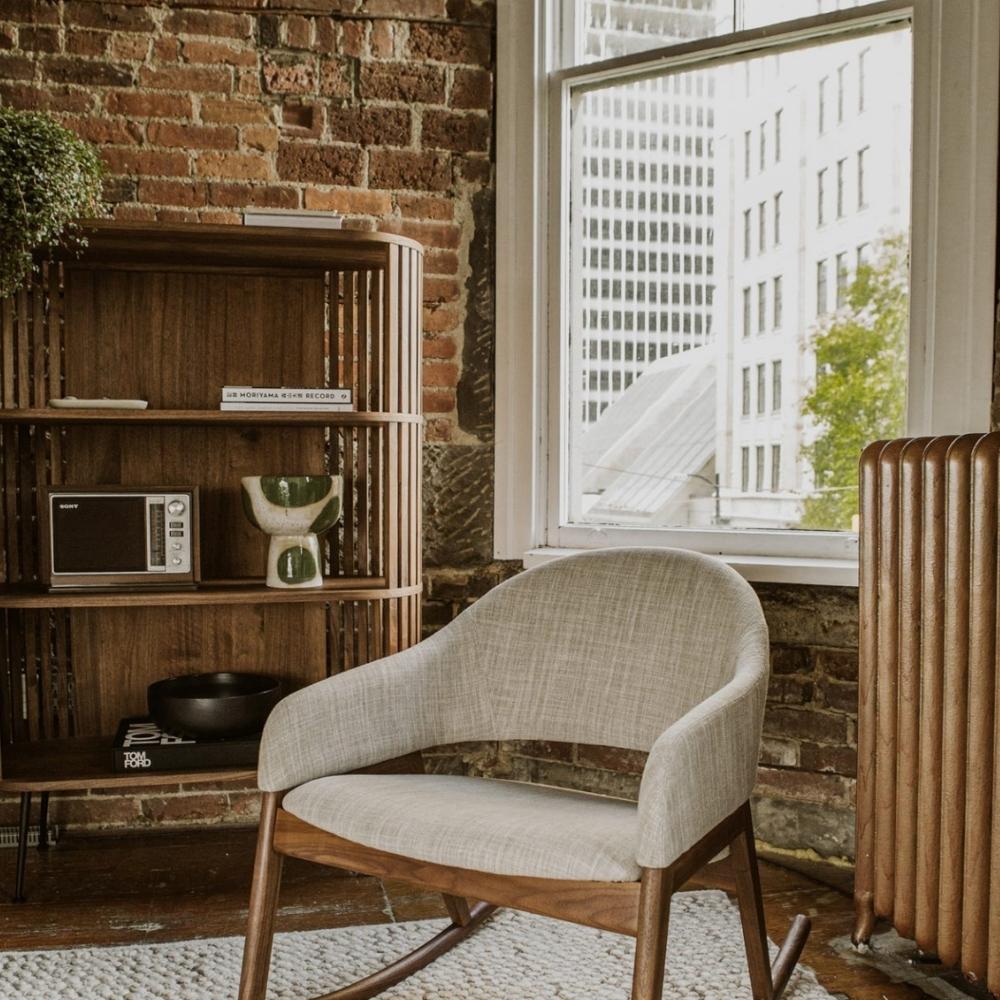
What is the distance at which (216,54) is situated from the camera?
274 cm

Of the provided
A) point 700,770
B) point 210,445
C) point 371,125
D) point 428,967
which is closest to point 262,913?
point 428,967

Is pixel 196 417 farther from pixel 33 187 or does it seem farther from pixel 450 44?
pixel 450 44

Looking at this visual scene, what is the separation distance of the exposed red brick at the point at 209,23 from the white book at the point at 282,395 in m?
1.01

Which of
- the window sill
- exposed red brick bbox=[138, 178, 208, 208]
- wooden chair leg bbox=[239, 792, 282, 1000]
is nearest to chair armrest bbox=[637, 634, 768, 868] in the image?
wooden chair leg bbox=[239, 792, 282, 1000]

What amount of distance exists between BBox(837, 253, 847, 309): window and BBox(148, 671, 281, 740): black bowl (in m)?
1.72

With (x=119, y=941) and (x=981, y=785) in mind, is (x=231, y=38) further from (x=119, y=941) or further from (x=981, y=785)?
(x=981, y=785)

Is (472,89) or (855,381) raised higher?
(472,89)

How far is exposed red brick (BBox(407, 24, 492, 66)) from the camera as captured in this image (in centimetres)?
282

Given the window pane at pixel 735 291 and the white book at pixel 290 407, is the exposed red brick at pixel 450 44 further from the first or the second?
the white book at pixel 290 407

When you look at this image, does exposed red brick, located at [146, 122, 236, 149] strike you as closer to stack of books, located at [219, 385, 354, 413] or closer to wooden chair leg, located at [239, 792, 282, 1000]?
stack of books, located at [219, 385, 354, 413]

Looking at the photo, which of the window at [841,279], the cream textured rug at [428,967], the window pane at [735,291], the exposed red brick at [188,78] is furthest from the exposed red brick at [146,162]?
the cream textured rug at [428,967]

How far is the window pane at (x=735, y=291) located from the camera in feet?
8.34

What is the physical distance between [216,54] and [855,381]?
6.14 feet

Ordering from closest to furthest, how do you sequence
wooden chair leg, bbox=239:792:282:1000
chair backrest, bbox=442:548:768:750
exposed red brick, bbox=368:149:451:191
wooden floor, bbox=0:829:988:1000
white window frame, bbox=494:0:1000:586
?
wooden chair leg, bbox=239:792:282:1000, chair backrest, bbox=442:548:768:750, wooden floor, bbox=0:829:988:1000, white window frame, bbox=494:0:1000:586, exposed red brick, bbox=368:149:451:191
